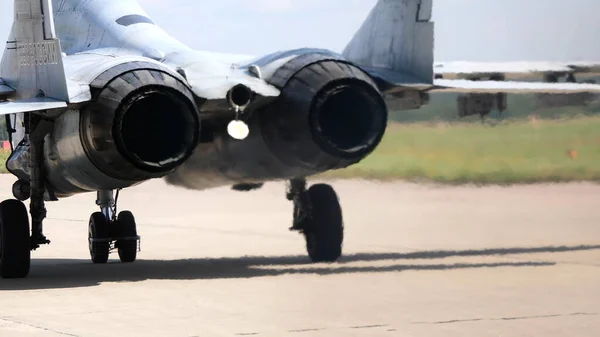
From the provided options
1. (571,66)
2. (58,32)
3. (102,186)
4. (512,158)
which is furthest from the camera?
(512,158)

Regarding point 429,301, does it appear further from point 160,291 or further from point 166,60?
point 166,60

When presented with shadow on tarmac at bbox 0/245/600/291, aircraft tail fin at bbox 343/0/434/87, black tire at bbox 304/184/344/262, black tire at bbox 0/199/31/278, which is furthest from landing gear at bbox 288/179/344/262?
black tire at bbox 0/199/31/278

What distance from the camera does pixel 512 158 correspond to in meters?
21.7

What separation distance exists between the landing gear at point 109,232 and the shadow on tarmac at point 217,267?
15 centimetres

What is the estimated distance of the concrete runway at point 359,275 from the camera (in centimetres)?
1152

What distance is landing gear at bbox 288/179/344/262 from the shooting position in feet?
55.3

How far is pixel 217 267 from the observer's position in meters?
16.5

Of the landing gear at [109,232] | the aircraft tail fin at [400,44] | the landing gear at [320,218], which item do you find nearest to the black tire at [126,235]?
the landing gear at [109,232]

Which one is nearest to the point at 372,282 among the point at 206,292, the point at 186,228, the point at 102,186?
the point at 206,292

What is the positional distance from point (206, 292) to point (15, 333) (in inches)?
104

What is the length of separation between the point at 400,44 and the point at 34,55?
12.9ft

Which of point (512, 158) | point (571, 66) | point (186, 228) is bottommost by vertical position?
point (186, 228)

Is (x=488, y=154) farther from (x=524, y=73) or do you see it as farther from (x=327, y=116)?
(x=327, y=116)

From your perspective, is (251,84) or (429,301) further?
(251,84)
